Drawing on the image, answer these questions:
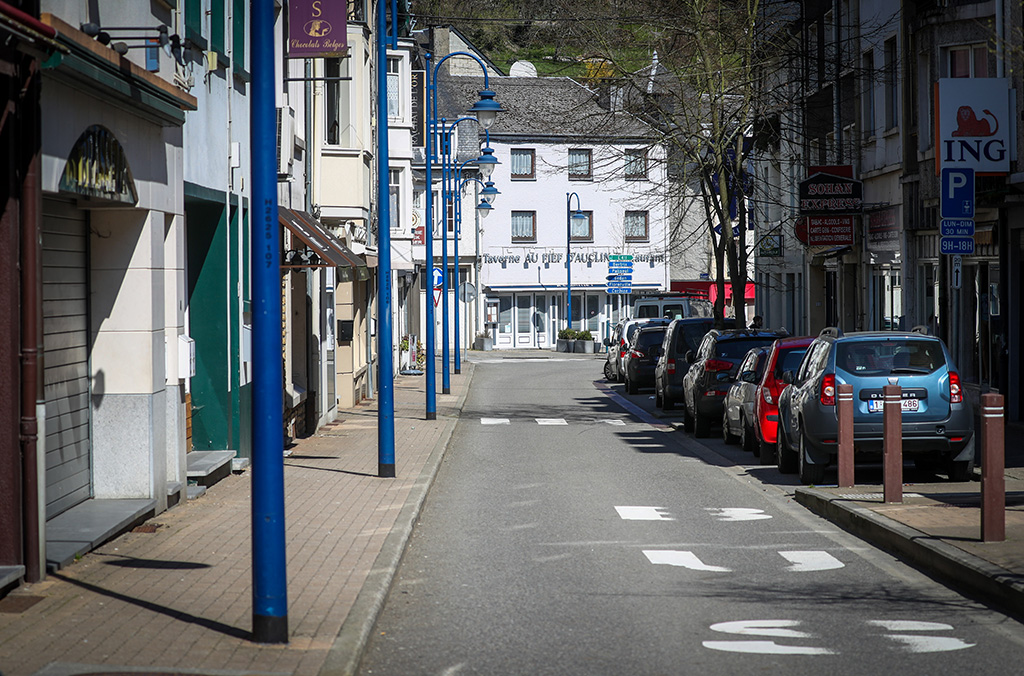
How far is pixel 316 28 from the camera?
17.1 m

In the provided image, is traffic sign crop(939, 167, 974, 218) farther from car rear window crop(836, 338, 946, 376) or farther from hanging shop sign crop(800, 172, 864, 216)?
hanging shop sign crop(800, 172, 864, 216)

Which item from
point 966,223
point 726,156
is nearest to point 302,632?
point 966,223

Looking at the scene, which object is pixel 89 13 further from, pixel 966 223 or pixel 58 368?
pixel 966 223

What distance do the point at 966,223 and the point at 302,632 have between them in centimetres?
902

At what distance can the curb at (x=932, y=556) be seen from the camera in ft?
25.5

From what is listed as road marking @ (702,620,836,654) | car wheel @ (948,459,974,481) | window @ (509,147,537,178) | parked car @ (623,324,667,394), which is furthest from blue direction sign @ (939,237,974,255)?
window @ (509,147,537,178)

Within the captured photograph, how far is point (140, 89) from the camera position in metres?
9.98

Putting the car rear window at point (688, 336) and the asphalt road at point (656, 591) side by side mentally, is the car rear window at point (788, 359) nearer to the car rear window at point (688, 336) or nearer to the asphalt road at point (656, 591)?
the asphalt road at point (656, 591)

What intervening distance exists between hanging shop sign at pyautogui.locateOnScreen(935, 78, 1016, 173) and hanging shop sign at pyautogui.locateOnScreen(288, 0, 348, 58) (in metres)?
9.24

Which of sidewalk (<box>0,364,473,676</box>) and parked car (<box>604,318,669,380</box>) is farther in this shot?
parked car (<box>604,318,669,380</box>)

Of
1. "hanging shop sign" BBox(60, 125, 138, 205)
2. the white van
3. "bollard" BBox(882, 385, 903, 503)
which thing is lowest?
"bollard" BBox(882, 385, 903, 503)

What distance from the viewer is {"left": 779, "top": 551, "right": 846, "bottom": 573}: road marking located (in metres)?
9.41

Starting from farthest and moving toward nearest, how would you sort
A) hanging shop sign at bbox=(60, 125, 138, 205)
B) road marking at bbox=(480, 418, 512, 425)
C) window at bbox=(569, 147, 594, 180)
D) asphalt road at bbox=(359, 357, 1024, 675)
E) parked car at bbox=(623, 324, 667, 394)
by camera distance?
window at bbox=(569, 147, 594, 180)
parked car at bbox=(623, 324, 667, 394)
road marking at bbox=(480, 418, 512, 425)
hanging shop sign at bbox=(60, 125, 138, 205)
asphalt road at bbox=(359, 357, 1024, 675)

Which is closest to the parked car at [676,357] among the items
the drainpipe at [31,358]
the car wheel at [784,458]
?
the car wheel at [784,458]
